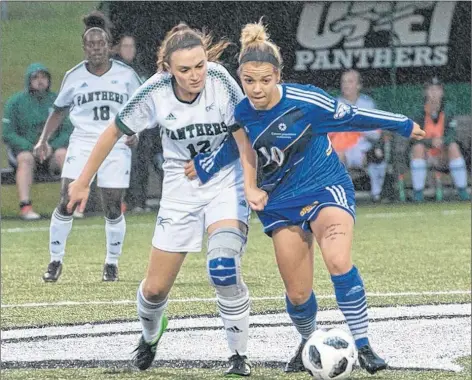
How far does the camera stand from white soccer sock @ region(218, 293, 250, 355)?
5.85m

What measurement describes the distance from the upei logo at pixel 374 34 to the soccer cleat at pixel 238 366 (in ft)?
42.7

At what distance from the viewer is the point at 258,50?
19.0 ft

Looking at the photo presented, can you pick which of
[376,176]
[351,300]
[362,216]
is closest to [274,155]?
[351,300]

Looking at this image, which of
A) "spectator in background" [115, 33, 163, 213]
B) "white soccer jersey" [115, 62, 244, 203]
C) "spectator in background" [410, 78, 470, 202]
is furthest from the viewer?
"spectator in background" [410, 78, 470, 202]

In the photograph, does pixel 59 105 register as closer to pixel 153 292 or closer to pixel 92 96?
pixel 92 96

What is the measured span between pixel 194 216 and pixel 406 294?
329cm

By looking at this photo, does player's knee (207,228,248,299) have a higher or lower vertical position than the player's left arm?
lower

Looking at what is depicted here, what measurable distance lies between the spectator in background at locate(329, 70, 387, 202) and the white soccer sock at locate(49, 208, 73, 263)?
741 centimetres

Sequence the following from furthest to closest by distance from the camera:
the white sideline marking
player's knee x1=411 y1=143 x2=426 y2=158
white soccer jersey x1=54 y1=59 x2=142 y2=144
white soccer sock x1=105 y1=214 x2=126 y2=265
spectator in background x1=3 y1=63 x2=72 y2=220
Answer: player's knee x1=411 y1=143 x2=426 y2=158, spectator in background x1=3 y1=63 x2=72 y2=220, white soccer jersey x1=54 y1=59 x2=142 y2=144, white soccer sock x1=105 y1=214 x2=126 y2=265, the white sideline marking

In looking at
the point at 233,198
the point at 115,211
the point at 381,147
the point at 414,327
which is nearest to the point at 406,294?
the point at 414,327

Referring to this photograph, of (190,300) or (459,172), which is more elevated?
(190,300)

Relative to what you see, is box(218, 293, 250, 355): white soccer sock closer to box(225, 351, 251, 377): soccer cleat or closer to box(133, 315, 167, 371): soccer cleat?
box(225, 351, 251, 377): soccer cleat

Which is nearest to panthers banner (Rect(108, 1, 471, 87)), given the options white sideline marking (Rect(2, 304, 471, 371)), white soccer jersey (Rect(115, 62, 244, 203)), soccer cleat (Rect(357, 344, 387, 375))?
white sideline marking (Rect(2, 304, 471, 371))

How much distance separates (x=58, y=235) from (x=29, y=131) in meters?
6.54
